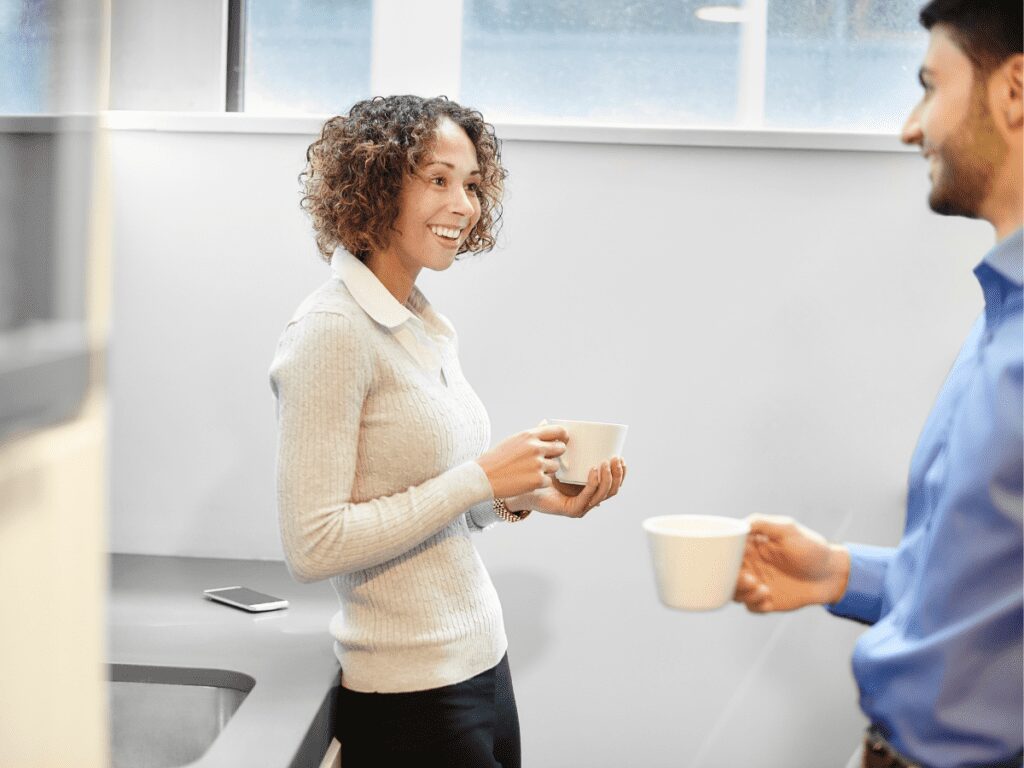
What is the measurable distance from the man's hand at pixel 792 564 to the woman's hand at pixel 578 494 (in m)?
0.32

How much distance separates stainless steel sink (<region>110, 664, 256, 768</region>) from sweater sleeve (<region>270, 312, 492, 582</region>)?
11.3 inches

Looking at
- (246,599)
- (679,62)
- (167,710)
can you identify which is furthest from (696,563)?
(679,62)

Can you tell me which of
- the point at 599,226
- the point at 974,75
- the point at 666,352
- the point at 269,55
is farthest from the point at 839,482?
the point at 269,55

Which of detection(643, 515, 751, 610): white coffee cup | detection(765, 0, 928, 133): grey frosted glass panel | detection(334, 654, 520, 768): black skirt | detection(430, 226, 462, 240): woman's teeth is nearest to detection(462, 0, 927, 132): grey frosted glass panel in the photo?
detection(765, 0, 928, 133): grey frosted glass panel

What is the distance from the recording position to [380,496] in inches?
48.8

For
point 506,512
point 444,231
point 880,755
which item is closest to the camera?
point 880,755

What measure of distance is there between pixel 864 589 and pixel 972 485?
28 cm

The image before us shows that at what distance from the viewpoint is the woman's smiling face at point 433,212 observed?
1358mm

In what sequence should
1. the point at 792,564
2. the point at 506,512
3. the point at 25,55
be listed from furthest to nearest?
the point at 506,512, the point at 792,564, the point at 25,55

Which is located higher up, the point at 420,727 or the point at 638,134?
the point at 638,134

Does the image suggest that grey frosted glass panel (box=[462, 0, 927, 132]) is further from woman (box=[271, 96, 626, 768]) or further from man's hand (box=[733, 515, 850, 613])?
man's hand (box=[733, 515, 850, 613])

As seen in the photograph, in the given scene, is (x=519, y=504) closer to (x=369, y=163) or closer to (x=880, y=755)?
(x=369, y=163)

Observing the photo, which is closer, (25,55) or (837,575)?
(25,55)

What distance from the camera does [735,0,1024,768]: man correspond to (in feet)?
2.37
